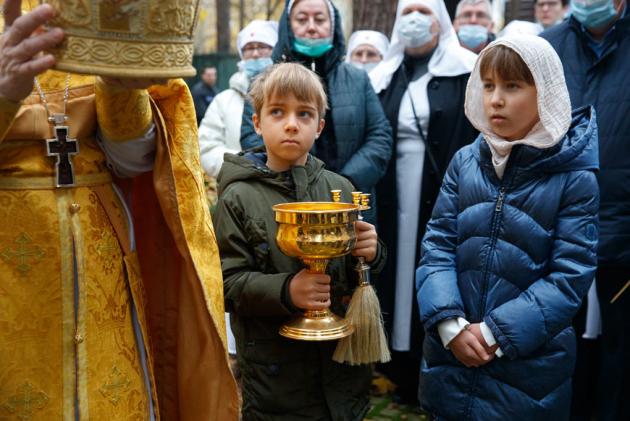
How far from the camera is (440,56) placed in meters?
4.49

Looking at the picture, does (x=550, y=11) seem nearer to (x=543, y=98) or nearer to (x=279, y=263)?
(x=543, y=98)

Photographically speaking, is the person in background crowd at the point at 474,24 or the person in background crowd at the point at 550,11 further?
the person in background crowd at the point at 550,11

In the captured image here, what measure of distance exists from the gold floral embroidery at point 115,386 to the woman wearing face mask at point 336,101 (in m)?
2.05

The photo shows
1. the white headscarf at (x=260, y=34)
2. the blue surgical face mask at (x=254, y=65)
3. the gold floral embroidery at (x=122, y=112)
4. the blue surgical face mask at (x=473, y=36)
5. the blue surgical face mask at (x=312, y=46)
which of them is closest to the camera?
the gold floral embroidery at (x=122, y=112)

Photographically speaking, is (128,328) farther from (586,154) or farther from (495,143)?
(586,154)

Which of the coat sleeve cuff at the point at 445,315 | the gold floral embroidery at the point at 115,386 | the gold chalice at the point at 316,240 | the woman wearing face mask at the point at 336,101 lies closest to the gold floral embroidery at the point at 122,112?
the gold chalice at the point at 316,240

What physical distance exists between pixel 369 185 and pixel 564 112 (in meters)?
1.50

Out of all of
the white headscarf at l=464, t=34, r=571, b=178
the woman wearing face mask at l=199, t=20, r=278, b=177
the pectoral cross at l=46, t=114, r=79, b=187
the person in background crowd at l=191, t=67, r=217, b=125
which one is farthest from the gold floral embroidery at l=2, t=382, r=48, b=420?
the person in background crowd at l=191, t=67, r=217, b=125

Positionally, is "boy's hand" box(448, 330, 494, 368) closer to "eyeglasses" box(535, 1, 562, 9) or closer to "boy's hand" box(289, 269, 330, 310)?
"boy's hand" box(289, 269, 330, 310)

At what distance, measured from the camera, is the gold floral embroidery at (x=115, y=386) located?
203cm

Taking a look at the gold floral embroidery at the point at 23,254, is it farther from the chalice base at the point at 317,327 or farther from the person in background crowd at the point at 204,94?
the person in background crowd at the point at 204,94

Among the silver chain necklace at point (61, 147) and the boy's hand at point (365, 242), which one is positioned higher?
the silver chain necklace at point (61, 147)

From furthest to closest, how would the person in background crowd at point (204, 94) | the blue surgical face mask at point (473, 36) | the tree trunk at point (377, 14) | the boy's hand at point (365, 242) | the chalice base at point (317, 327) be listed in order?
the person in background crowd at point (204, 94)
the tree trunk at point (377, 14)
the blue surgical face mask at point (473, 36)
the boy's hand at point (365, 242)
the chalice base at point (317, 327)

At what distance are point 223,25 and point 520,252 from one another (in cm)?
1757
